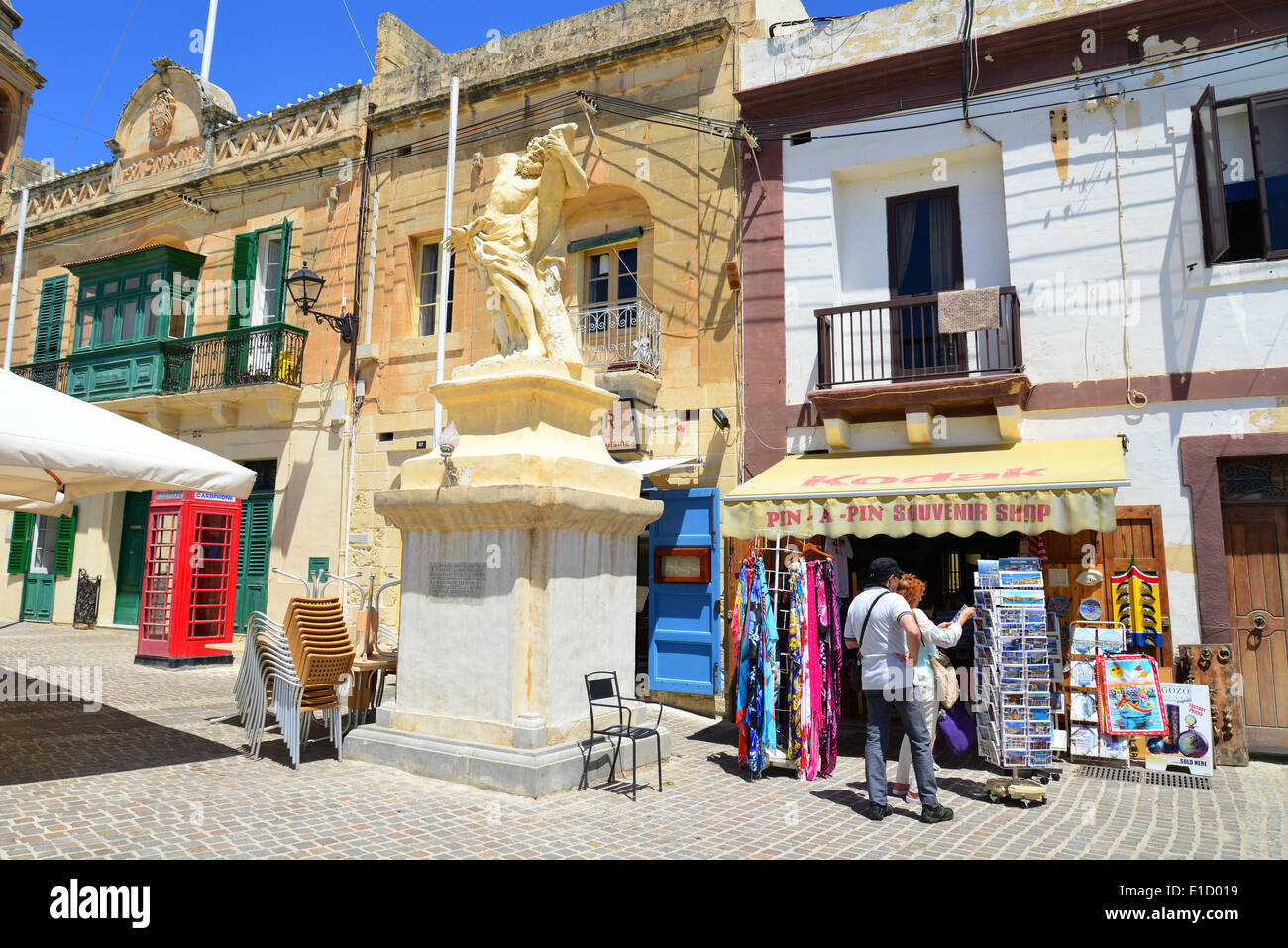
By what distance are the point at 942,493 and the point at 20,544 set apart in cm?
1991

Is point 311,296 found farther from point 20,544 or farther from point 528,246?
point 20,544

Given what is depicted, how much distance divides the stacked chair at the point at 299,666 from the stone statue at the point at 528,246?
9.74 ft

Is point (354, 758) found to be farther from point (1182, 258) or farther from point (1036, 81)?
point (1036, 81)

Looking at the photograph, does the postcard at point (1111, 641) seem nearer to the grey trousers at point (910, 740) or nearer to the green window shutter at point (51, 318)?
the grey trousers at point (910, 740)

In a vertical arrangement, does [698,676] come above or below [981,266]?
below

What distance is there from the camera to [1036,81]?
411 inches

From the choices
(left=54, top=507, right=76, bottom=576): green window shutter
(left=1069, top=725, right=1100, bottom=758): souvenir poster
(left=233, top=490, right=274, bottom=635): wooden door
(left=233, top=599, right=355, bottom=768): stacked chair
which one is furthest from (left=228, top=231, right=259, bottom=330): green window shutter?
(left=1069, top=725, right=1100, bottom=758): souvenir poster

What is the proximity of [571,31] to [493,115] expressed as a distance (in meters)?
1.82

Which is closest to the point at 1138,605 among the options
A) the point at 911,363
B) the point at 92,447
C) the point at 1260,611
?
the point at 1260,611

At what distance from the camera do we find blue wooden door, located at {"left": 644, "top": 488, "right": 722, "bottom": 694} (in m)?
11.0

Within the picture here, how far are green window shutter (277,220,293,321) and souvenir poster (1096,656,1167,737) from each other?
14468 mm

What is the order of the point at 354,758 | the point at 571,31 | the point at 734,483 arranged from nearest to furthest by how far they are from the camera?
Result: 1. the point at 354,758
2. the point at 734,483
3. the point at 571,31

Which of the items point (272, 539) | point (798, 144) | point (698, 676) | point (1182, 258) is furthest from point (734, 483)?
point (272, 539)

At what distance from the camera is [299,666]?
7629mm
